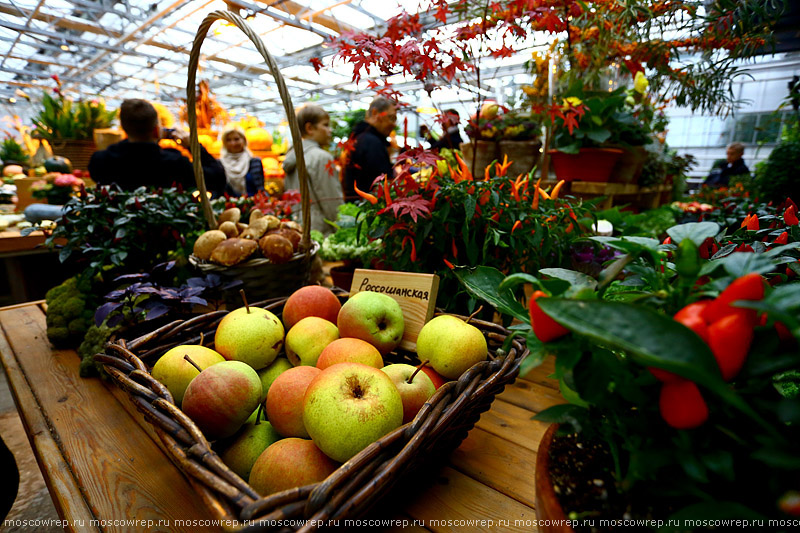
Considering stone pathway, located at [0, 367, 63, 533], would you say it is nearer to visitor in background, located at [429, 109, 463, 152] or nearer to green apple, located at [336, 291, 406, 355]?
green apple, located at [336, 291, 406, 355]

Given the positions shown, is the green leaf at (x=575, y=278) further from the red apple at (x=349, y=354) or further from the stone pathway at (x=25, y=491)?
the stone pathway at (x=25, y=491)

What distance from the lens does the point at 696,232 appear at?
0.37 metres

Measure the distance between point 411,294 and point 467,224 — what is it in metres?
0.21

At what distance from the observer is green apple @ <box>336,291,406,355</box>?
2.66ft

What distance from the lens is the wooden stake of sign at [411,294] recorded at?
0.88 metres

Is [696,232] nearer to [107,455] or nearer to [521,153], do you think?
[107,455]

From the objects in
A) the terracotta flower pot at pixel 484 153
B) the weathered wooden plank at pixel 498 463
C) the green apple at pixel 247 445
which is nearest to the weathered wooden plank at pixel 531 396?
the weathered wooden plank at pixel 498 463

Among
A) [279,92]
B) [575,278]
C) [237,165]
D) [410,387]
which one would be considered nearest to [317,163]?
[237,165]

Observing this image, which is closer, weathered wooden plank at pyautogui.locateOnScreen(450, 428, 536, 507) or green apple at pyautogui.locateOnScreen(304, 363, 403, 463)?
green apple at pyautogui.locateOnScreen(304, 363, 403, 463)

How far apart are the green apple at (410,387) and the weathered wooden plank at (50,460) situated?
1.60 ft

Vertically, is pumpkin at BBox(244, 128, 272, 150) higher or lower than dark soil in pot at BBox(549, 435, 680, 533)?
higher

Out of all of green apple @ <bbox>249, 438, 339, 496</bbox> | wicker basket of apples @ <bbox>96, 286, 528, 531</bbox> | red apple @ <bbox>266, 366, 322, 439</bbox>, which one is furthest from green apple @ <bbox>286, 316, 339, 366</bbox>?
green apple @ <bbox>249, 438, 339, 496</bbox>

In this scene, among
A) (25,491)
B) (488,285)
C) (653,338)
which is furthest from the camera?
(25,491)

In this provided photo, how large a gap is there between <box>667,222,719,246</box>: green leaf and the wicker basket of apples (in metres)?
0.29
